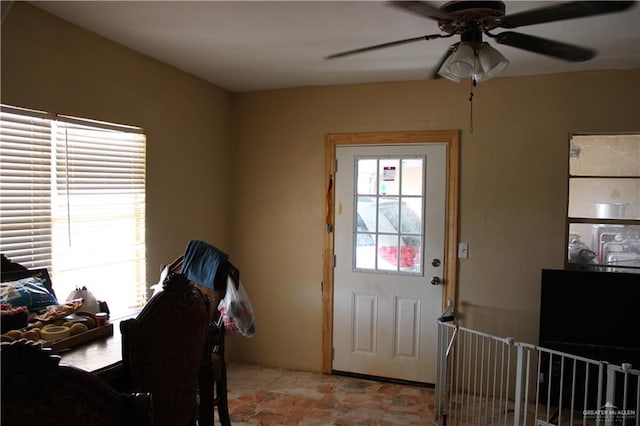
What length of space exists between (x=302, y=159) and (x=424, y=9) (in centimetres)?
252

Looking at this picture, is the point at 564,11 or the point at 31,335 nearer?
the point at 564,11

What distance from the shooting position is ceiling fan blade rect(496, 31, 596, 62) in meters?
2.11

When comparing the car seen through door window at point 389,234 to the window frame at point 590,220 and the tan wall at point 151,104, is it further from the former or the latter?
the tan wall at point 151,104

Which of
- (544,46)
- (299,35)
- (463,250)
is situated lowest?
(463,250)

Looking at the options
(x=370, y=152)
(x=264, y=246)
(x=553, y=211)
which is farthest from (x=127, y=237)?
(x=553, y=211)

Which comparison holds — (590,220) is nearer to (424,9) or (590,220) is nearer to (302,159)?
(302,159)

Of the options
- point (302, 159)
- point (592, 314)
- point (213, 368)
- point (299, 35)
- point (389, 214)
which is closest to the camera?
point (213, 368)

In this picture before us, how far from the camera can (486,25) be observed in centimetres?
202

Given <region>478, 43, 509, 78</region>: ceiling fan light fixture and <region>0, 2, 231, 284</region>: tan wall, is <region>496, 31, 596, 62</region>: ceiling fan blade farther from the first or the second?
<region>0, 2, 231, 284</region>: tan wall

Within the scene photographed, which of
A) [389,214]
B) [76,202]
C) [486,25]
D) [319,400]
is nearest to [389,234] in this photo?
[389,214]

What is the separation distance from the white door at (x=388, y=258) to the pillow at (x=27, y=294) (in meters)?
2.41

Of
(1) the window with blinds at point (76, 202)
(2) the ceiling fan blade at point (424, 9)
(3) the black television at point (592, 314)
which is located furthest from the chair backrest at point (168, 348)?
(3) the black television at point (592, 314)

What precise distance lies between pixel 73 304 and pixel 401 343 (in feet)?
8.78

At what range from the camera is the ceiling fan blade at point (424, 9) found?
182 centimetres
